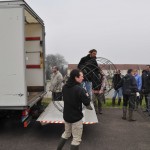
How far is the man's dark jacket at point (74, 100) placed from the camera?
5.67 metres

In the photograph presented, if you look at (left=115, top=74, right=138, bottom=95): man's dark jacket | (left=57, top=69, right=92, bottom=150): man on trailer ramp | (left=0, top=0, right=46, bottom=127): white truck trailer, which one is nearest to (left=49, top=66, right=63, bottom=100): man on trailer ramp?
(left=115, top=74, right=138, bottom=95): man's dark jacket

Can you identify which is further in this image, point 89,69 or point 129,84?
point 129,84

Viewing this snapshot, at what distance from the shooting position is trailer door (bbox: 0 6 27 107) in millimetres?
6824

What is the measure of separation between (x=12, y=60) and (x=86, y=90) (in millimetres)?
2785

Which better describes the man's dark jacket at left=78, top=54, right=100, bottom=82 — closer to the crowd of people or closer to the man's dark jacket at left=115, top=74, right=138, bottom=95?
the crowd of people

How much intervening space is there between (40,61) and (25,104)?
2.95 metres

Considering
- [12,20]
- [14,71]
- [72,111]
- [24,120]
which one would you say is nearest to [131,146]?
[72,111]

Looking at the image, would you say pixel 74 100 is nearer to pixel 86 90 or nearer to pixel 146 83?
pixel 86 90

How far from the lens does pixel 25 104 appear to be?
22.7ft

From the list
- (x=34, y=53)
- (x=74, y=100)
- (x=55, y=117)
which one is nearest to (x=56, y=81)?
(x=34, y=53)

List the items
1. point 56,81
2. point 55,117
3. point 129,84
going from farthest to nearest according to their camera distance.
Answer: point 56,81, point 129,84, point 55,117

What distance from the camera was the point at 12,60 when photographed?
685 cm

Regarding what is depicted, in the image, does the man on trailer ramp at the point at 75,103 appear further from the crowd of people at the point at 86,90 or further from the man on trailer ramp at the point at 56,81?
the man on trailer ramp at the point at 56,81

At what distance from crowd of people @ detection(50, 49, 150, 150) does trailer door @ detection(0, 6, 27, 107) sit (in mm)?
1035
